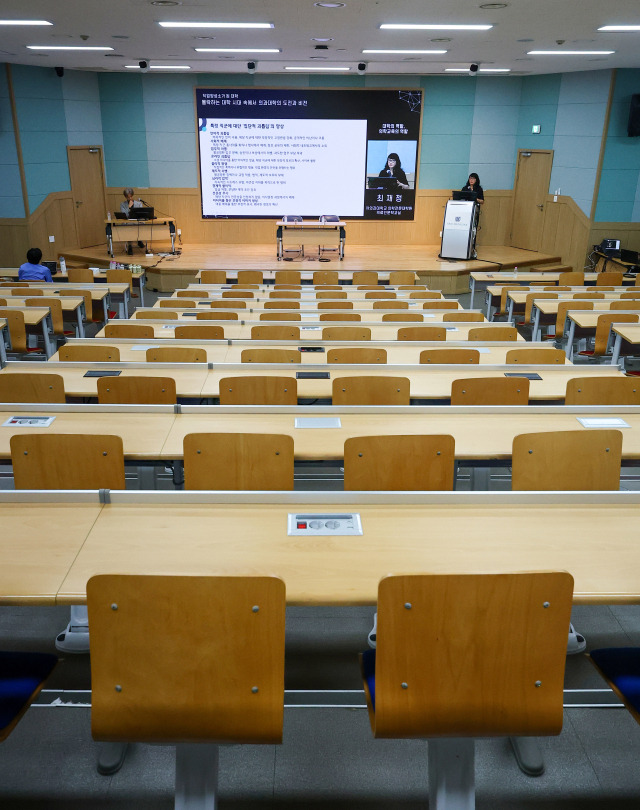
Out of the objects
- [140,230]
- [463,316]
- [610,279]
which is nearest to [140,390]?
[463,316]

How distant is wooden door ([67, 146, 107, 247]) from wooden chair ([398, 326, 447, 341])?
1069 cm

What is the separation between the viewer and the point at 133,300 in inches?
447

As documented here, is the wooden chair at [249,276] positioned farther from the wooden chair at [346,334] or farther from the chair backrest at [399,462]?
the chair backrest at [399,462]

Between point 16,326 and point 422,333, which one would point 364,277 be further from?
point 16,326

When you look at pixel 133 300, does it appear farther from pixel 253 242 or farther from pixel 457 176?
pixel 457 176

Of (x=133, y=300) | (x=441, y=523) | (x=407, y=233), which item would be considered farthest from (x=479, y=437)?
(x=407, y=233)

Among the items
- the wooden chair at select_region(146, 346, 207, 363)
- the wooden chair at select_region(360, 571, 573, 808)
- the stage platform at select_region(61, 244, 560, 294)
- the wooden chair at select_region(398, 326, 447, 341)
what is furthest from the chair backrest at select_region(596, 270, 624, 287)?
the wooden chair at select_region(360, 571, 573, 808)

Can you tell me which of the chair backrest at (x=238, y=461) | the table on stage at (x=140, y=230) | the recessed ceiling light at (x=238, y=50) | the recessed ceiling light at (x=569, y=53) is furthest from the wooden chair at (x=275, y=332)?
the table on stage at (x=140, y=230)

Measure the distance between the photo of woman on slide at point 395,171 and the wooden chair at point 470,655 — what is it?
13.9m

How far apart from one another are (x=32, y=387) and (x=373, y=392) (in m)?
2.10

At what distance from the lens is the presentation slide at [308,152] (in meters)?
14.1

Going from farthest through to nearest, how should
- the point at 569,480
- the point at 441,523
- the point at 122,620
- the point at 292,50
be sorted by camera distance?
the point at 292,50 < the point at 569,480 < the point at 441,523 < the point at 122,620

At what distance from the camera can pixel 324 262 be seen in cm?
1284

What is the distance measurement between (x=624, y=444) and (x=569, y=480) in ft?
1.76
